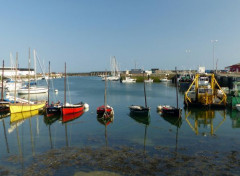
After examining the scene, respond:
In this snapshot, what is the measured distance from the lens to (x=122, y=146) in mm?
22453

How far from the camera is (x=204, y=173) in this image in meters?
16.0

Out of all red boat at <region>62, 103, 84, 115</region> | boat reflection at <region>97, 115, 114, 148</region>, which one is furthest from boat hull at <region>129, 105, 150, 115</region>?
red boat at <region>62, 103, 84, 115</region>

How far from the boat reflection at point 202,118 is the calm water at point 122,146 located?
0.14 metres

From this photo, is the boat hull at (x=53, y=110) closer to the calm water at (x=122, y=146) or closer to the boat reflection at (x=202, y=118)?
the calm water at (x=122, y=146)

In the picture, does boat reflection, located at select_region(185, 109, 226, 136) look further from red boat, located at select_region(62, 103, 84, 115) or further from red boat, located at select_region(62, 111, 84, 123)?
red boat, located at select_region(62, 103, 84, 115)

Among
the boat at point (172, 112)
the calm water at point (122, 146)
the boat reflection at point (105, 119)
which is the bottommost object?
the calm water at point (122, 146)

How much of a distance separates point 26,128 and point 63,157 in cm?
1364

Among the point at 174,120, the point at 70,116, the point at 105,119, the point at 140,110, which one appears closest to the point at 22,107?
the point at 70,116

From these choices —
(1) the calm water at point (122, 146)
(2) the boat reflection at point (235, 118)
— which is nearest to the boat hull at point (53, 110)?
(1) the calm water at point (122, 146)

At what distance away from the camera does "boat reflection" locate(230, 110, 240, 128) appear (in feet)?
103

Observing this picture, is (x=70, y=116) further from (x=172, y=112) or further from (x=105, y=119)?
(x=172, y=112)

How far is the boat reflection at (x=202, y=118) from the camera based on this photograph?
1185 inches

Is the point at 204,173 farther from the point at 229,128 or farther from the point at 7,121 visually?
the point at 7,121

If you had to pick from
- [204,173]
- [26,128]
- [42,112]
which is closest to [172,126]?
[204,173]
